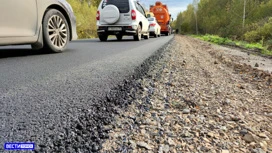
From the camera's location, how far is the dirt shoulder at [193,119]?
118 centimetres

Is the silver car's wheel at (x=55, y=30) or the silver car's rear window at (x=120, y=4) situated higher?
the silver car's rear window at (x=120, y=4)

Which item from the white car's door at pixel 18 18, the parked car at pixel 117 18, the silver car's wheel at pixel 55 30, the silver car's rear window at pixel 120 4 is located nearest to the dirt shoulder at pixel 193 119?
the white car's door at pixel 18 18

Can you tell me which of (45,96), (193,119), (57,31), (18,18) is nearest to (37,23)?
(18,18)

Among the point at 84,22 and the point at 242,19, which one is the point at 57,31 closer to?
the point at 84,22

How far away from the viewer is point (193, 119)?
1.51 meters

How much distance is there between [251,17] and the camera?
33281 mm

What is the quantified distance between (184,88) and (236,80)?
961 mm

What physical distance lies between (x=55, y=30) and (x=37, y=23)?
1.52 feet

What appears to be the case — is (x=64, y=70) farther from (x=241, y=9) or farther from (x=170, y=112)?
(x=241, y=9)

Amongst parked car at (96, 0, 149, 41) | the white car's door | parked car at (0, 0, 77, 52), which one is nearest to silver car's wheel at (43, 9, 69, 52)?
parked car at (0, 0, 77, 52)

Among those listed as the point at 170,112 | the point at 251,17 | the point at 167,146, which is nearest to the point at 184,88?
the point at 170,112

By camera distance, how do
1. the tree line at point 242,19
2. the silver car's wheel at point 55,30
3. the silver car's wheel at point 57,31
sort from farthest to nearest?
the tree line at point 242,19 → the silver car's wheel at point 57,31 → the silver car's wheel at point 55,30

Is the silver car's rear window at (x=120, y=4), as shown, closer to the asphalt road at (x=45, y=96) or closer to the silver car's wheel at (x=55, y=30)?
the silver car's wheel at (x=55, y=30)

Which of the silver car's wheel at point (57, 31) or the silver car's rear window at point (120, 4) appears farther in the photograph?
the silver car's rear window at point (120, 4)
